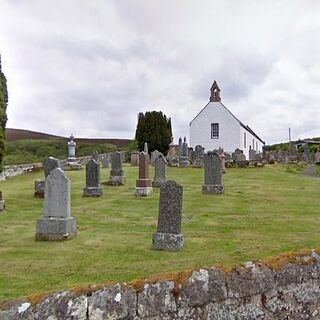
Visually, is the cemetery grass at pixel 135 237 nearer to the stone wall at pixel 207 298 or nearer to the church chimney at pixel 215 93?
the stone wall at pixel 207 298

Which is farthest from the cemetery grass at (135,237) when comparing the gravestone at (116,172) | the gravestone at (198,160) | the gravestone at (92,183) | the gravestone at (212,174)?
the gravestone at (198,160)

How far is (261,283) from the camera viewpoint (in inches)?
191

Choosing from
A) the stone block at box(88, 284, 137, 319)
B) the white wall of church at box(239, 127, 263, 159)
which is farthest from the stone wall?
the white wall of church at box(239, 127, 263, 159)

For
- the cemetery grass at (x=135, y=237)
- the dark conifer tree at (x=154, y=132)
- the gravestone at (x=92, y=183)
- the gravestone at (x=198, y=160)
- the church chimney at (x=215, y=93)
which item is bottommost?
the cemetery grass at (x=135, y=237)

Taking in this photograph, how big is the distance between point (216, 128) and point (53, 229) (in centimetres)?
4448

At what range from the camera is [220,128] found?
52.1 metres

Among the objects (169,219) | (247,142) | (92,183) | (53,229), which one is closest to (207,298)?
(169,219)

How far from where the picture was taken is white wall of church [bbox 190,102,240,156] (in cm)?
5162

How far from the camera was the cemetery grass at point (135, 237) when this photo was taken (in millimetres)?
6781

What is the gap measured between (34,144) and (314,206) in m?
48.5

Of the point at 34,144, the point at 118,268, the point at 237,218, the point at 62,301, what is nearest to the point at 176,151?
the point at 34,144

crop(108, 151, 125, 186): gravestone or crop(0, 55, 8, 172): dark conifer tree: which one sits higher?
crop(0, 55, 8, 172): dark conifer tree

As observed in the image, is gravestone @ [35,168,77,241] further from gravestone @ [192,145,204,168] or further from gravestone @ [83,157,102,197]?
gravestone @ [192,145,204,168]

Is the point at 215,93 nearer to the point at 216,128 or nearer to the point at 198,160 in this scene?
the point at 216,128
